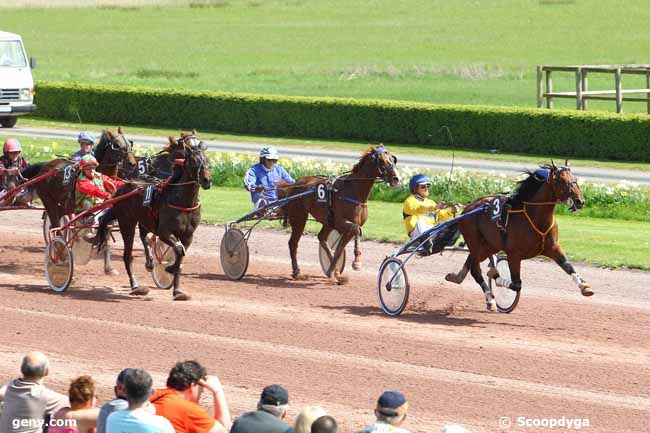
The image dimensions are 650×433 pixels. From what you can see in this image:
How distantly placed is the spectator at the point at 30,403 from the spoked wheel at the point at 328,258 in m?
7.30

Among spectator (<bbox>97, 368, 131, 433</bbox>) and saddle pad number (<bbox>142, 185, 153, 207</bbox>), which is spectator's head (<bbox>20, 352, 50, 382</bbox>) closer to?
spectator (<bbox>97, 368, 131, 433</bbox>)

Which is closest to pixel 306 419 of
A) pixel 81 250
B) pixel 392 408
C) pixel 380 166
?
pixel 392 408

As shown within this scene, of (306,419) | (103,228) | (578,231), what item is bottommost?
(578,231)

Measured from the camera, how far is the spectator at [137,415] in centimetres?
670

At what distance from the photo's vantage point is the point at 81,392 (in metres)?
7.14

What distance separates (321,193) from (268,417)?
777 centimetres

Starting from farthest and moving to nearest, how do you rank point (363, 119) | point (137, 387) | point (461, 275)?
point (363, 119)
point (461, 275)
point (137, 387)

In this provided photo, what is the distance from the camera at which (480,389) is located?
964cm

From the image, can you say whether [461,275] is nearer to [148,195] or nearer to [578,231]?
[148,195]

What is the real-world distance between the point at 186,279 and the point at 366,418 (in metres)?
6.19

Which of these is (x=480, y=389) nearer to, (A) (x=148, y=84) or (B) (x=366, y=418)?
(B) (x=366, y=418)

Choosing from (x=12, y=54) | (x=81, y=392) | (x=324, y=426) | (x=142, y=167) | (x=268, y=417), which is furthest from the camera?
(x=12, y=54)

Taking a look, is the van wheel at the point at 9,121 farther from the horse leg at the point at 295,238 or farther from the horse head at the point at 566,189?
the horse head at the point at 566,189

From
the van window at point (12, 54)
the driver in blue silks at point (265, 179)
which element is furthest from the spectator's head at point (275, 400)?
the van window at point (12, 54)
